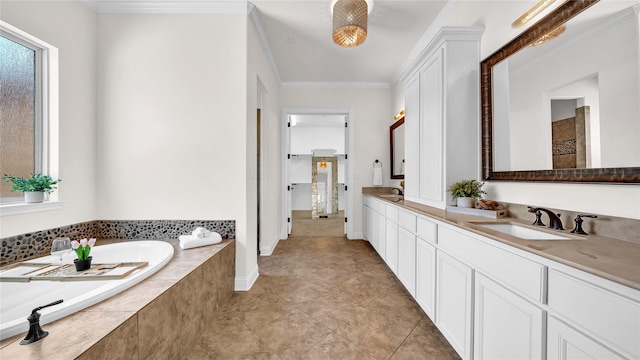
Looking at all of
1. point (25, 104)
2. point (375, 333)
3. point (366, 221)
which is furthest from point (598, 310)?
point (25, 104)

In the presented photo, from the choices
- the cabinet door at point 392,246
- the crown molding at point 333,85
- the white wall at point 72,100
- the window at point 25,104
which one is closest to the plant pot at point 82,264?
the white wall at point 72,100

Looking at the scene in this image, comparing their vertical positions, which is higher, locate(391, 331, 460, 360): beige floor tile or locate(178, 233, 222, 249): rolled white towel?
locate(178, 233, 222, 249): rolled white towel

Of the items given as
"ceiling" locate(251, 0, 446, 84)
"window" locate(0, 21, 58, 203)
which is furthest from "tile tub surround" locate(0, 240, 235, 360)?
"ceiling" locate(251, 0, 446, 84)

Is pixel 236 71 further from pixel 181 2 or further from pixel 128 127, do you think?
pixel 128 127

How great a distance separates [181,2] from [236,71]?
80cm

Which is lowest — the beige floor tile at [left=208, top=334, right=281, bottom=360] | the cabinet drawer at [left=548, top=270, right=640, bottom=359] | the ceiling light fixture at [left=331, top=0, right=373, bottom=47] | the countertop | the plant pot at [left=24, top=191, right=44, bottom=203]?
the beige floor tile at [left=208, top=334, right=281, bottom=360]

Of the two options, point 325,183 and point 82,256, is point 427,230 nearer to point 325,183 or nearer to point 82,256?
point 82,256

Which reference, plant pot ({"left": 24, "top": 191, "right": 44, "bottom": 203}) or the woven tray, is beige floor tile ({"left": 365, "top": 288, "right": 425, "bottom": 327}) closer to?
the woven tray

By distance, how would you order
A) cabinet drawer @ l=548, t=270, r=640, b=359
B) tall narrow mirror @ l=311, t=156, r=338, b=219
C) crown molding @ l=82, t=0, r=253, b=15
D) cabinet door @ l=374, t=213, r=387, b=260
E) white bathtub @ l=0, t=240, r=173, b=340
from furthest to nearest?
tall narrow mirror @ l=311, t=156, r=338, b=219, cabinet door @ l=374, t=213, r=387, b=260, crown molding @ l=82, t=0, r=253, b=15, white bathtub @ l=0, t=240, r=173, b=340, cabinet drawer @ l=548, t=270, r=640, b=359

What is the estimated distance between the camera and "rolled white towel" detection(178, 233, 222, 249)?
6.39 feet

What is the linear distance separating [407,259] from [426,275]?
0.35 meters

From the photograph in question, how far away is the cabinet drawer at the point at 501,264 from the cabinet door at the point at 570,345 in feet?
0.30

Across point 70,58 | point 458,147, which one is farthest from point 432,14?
point 70,58

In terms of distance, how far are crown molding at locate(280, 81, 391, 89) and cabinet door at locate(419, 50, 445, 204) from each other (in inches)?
74.1
